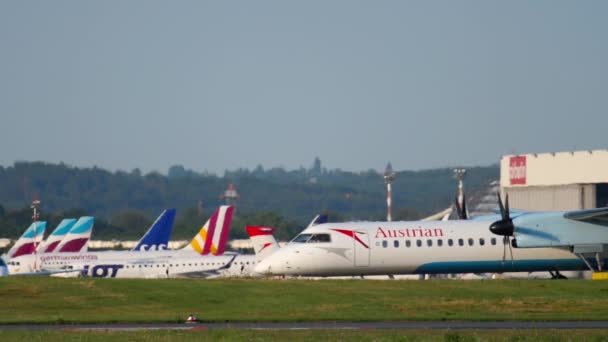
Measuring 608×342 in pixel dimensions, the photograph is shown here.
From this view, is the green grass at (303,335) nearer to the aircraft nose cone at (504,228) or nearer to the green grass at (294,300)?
the green grass at (294,300)

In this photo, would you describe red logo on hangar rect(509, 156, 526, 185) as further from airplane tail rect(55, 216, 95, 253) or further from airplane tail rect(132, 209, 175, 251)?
airplane tail rect(55, 216, 95, 253)

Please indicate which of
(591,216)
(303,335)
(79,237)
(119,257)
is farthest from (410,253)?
(79,237)

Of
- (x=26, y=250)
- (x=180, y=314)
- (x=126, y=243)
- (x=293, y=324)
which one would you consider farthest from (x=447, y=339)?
(x=126, y=243)

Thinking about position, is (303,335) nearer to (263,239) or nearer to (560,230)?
(560,230)

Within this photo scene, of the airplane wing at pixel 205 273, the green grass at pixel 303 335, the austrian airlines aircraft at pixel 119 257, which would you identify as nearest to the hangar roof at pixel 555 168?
the austrian airlines aircraft at pixel 119 257

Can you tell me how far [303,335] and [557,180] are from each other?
196 ft

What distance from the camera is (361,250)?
5078 centimetres

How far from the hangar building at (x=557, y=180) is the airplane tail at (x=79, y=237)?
3347cm

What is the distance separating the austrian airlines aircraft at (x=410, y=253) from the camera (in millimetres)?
50906

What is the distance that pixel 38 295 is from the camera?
4369 centimetres

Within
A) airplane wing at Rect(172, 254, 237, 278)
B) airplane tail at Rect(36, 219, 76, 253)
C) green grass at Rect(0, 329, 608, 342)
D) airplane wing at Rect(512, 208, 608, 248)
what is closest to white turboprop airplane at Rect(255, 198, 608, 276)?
airplane wing at Rect(512, 208, 608, 248)

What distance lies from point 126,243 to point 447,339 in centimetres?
11465

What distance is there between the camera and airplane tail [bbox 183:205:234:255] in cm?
9162

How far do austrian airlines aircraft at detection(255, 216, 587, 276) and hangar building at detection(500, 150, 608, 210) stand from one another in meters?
32.8
